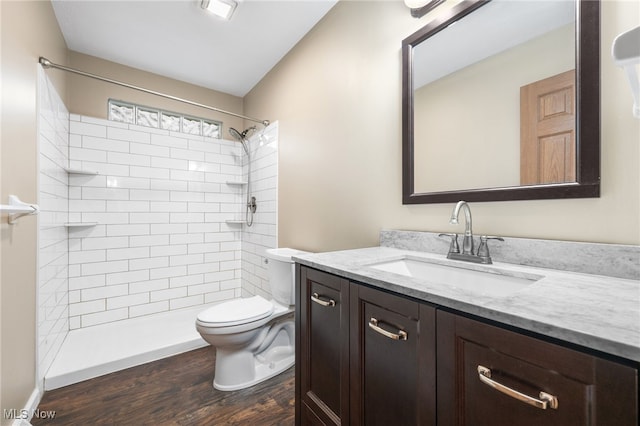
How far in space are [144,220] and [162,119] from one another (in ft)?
3.57

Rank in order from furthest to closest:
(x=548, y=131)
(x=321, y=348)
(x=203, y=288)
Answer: (x=203, y=288), (x=321, y=348), (x=548, y=131)

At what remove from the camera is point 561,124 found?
0.92 m

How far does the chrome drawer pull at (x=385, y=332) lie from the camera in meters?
0.74

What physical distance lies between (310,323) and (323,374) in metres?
0.19

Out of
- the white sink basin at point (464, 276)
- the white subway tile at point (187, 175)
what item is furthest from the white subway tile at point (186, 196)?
the white sink basin at point (464, 276)

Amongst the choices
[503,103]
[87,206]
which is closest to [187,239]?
[87,206]

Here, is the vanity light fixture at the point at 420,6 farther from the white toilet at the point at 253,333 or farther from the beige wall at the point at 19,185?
the beige wall at the point at 19,185

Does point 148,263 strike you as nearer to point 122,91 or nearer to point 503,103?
point 122,91

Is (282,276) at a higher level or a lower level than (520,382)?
lower

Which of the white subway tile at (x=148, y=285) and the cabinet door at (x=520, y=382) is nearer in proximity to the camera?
the cabinet door at (x=520, y=382)

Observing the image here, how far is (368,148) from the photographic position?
5.35ft

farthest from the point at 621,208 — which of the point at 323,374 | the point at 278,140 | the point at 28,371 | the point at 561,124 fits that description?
the point at 28,371

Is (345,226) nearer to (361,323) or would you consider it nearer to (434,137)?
(434,137)

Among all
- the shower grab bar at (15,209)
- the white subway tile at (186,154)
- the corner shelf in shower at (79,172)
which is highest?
the white subway tile at (186,154)
